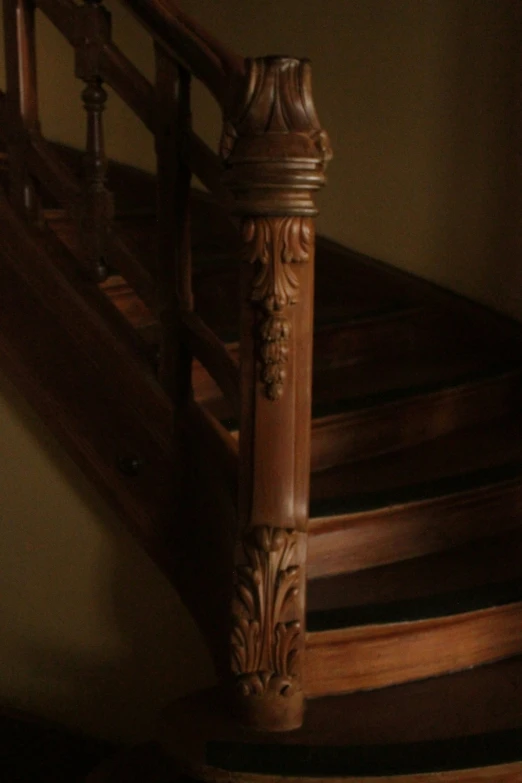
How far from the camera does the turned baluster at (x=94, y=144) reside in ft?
6.24

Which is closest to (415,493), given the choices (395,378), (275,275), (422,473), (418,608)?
(422,473)

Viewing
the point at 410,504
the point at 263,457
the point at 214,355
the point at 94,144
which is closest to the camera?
the point at 263,457

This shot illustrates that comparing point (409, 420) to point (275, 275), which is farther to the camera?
point (409, 420)

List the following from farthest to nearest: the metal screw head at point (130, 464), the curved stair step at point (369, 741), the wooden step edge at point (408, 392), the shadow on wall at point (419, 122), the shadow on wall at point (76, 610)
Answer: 1. the shadow on wall at point (419, 122)
2. the wooden step edge at point (408, 392)
3. the shadow on wall at point (76, 610)
4. the metal screw head at point (130, 464)
5. the curved stair step at point (369, 741)

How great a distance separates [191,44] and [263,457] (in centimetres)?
71

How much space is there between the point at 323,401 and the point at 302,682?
80 cm

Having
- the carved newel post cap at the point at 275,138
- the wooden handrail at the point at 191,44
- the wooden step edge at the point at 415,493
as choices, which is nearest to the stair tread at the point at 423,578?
the wooden step edge at the point at 415,493

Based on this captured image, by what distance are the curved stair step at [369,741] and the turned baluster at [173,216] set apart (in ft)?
2.10

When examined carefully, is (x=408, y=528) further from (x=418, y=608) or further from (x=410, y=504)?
(x=418, y=608)

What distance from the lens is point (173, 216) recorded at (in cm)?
187

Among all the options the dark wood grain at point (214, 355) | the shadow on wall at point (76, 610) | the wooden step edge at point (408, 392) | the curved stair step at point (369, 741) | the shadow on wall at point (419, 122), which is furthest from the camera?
the shadow on wall at point (419, 122)

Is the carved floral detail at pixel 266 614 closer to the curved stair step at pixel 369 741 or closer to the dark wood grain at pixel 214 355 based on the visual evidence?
the curved stair step at pixel 369 741

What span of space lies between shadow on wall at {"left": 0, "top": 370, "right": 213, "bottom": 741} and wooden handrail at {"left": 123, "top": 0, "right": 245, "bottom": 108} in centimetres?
88

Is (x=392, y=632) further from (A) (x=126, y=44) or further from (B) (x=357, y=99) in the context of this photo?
(A) (x=126, y=44)
